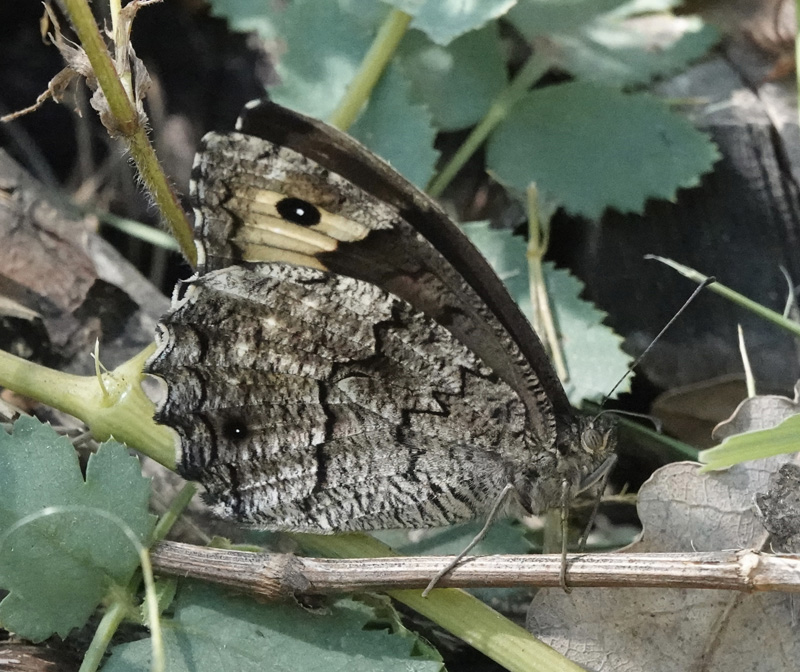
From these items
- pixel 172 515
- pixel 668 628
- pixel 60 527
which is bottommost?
pixel 668 628

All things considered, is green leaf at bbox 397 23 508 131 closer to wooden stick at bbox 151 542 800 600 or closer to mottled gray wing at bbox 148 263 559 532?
mottled gray wing at bbox 148 263 559 532

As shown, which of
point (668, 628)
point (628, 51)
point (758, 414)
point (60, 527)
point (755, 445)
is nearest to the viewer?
point (755, 445)

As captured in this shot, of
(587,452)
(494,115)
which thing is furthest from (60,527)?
(494,115)

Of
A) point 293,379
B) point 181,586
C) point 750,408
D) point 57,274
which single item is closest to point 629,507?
point 750,408

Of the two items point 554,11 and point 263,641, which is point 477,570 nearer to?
point 263,641

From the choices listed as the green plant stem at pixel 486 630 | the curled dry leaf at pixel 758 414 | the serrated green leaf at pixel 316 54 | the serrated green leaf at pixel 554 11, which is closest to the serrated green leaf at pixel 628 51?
the serrated green leaf at pixel 554 11

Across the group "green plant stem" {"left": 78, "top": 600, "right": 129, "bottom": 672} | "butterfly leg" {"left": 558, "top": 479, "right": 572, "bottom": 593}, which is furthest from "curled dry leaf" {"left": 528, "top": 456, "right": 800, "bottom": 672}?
"green plant stem" {"left": 78, "top": 600, "right": 129, "bottom": 672}
